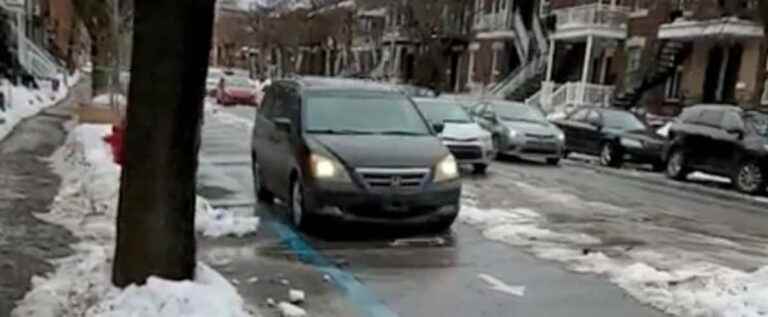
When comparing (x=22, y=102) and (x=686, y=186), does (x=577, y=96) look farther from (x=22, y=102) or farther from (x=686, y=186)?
(x=22, y=102)

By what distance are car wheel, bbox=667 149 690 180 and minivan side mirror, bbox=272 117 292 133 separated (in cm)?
1121

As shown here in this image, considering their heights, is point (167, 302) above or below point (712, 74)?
below

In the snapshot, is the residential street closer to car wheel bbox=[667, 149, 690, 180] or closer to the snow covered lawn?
the snow covered lawn

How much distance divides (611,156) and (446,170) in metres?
13.2

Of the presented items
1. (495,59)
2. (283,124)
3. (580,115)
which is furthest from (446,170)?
(495,59)

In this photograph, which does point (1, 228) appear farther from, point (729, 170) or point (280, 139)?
point (729, 170)

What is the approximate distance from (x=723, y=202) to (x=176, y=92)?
39.8 ft

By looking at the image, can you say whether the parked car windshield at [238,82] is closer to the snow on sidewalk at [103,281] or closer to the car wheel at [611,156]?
the car wheel at [611,156]

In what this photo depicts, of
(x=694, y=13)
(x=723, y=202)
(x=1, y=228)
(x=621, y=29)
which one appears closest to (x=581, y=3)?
(x=621, y=29)

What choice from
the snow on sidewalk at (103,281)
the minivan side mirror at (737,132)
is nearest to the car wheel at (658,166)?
the minivan side mirror at (737,132)

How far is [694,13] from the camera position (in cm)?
3098

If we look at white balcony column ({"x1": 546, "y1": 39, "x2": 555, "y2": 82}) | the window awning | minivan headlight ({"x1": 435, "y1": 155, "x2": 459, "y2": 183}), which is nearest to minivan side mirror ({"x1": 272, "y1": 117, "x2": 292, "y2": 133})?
minivan headlight ({"x1": 435, "y1": 155, "x2": 459, "y2": 183})

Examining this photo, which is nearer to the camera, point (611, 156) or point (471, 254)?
point (471, 254)

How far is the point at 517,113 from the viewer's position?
21.5 m
